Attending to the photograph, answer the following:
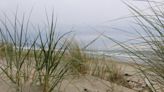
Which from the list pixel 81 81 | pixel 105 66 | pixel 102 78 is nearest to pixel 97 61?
pixel 105 66

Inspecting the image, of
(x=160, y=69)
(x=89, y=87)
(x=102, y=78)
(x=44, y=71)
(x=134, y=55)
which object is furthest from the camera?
(x=102, y=78)

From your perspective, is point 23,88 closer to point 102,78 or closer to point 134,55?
point 134,55

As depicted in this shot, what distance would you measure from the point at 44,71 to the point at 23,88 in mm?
159

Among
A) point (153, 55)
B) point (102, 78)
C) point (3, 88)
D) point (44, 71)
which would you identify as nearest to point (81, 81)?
point (102, 78)

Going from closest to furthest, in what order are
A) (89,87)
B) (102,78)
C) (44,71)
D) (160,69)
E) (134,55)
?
(160,69)
(134,55)
(44,71)
(89,87)
(102,78)

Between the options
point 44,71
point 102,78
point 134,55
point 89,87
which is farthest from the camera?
point 102,78

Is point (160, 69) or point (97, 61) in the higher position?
point (160, 69)

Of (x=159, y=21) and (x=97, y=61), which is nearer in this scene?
(x=159, y=21)

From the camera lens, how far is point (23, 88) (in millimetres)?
2006

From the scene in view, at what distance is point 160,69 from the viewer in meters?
1.73

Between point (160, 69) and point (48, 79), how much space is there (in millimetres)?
592

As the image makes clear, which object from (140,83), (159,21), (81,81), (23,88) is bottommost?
(140,83)

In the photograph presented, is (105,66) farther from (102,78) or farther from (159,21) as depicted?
(159,21)

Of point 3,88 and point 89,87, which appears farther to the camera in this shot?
point 89,87
